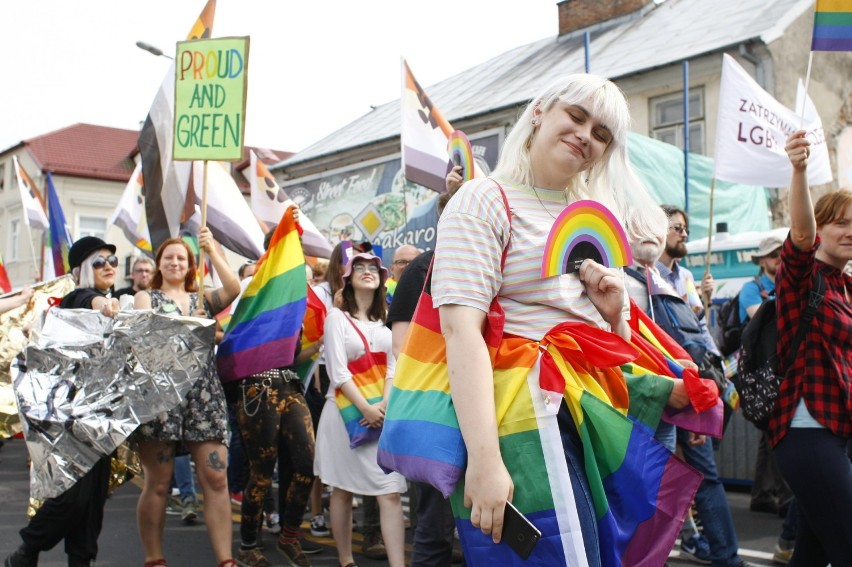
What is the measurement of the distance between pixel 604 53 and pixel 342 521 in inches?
677

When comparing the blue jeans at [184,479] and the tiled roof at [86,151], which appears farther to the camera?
the tiled roof at [86,151]

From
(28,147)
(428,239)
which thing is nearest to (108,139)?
(28,147)

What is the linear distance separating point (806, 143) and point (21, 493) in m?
7.41

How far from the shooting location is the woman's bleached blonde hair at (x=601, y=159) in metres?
2.30

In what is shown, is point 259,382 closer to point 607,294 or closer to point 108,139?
point 607,294

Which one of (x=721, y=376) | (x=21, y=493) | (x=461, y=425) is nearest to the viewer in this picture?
(x=461, y=425)

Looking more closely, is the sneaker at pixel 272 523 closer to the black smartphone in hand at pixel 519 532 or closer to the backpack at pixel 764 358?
the backpack at pixel 764 358

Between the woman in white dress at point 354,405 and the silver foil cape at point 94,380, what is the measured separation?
83 cm

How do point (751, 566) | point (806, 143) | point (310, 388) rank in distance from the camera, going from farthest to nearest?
1. point (310, 388)
2. point (751, 566)
3. point (806, 143)

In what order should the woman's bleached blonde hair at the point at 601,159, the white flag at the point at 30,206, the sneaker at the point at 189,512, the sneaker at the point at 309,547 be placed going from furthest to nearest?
the white flag at the point at 30,206 < the sneaker at the point at 189,512 < the sneaker at the point at 309,547 < the woman's bleached blonde hair at the point at 601,159

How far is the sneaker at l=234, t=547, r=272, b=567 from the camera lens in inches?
215

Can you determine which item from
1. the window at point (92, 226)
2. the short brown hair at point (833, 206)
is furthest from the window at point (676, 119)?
the window at point (92, 226)

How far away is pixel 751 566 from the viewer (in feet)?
17.1

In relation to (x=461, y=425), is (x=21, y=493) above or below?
below
